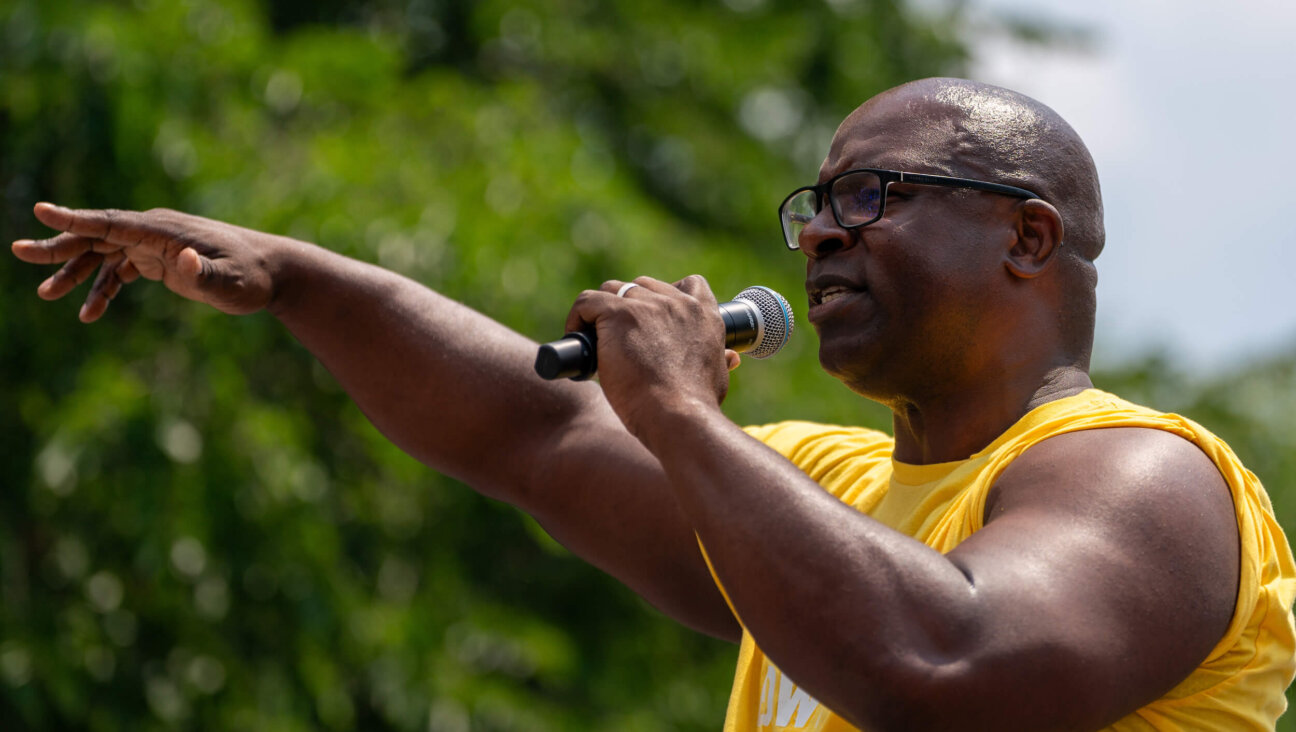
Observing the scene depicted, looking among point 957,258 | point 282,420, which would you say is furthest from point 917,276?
point 282,420

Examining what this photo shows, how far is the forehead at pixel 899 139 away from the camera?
2326mm

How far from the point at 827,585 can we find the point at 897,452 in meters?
0.87

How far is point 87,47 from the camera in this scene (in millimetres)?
5406

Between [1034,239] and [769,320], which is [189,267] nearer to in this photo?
[769,320]

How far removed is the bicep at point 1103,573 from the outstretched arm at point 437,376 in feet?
3.29

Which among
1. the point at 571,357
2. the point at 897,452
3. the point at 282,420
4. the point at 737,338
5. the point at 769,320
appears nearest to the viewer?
the point at 571,357

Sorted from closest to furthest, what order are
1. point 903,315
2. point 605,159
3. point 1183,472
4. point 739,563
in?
1. point 739,563
2. point 1183,472
3. point 903,315
4. point 605,159

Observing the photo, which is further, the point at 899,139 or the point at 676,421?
the point at 899,139

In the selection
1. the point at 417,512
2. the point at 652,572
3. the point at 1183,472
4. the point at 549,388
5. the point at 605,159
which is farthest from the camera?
the point at 605,159

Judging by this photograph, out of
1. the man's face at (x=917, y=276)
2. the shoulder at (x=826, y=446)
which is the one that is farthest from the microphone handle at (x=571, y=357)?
the shoulder at (x=826, y=446)

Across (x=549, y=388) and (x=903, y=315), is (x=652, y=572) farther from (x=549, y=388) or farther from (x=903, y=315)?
(x=903, y=315)

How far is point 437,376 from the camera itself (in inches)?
116

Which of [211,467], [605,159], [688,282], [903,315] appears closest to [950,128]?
[903,315]

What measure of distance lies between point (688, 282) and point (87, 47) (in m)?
4.08
